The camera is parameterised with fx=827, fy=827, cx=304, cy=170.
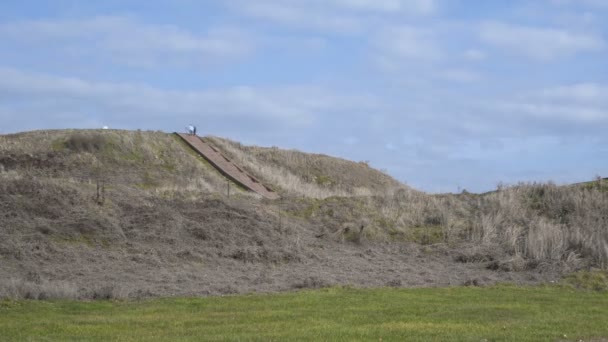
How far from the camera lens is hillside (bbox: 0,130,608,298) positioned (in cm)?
2148

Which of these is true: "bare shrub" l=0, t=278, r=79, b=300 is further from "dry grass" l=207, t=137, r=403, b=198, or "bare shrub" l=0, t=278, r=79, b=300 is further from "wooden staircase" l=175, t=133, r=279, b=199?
"dry grass" l=207, t=137, r=403, b=198

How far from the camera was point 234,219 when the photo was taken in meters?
27.4

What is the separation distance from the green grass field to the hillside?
70.1 inches

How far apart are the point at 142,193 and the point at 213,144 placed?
20895mm

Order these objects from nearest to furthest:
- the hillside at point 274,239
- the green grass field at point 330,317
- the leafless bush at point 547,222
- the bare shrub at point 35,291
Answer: the green grass field at point 330,317 → the bare shrub at point 35,291 → the hillside at point 274,239 → the leafless bush at point 547,222

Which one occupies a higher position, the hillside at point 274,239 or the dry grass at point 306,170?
the dry grass at point 306,170

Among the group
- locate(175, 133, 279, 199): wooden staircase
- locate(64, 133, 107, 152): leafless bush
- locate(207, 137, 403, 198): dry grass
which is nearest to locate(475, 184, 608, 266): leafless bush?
locate(175, 133, 279, 199): wooden staircase

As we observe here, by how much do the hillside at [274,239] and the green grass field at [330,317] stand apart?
1781 millimetres

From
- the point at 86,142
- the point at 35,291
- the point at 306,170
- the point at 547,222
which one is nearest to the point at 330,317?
the point at 35,291

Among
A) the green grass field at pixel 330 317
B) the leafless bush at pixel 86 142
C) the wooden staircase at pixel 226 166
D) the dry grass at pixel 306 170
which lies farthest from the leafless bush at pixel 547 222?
the leafless bush at pixel 86 142

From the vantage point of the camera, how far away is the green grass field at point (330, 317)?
44.3 feet

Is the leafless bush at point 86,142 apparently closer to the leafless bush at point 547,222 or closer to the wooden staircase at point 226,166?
the wooden staircase at point 226,166

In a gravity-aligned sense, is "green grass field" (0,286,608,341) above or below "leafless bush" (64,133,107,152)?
below

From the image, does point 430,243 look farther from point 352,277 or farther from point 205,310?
point 205,310
